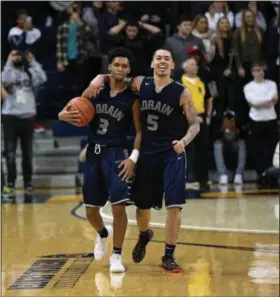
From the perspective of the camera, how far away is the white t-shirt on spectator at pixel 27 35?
13469 mm

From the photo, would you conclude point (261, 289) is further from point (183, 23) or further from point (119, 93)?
point (183, 23)

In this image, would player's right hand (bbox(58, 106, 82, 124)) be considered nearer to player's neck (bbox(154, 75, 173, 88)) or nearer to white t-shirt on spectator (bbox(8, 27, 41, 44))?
player's neck (bbox(154, 75, 173, 88))

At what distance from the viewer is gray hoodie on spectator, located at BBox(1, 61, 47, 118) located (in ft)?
38.0

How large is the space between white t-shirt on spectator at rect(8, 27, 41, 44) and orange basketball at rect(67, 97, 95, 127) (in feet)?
22.1

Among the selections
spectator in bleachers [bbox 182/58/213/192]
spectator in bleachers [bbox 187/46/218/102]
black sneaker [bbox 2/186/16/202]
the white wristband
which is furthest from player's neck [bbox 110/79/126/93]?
black sneaker [bbox 2/186/16/202]

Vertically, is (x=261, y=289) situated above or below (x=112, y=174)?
below

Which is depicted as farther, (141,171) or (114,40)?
(114,40)

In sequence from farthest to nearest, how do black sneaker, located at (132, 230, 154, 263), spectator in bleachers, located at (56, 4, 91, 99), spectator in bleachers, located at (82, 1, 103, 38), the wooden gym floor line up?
spectator in bleachers, located at (82, 1, 103, 38), spectator in bleachers, located at (56, 4, 91, 99), black sneaker, located at (132, 230, 154, 263), the wooden gym floor

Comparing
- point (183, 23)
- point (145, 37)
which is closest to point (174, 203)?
point (183, 23)

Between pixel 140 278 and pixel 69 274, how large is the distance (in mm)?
644

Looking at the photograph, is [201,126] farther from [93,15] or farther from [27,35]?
[27,35]

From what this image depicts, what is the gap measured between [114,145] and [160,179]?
0.50 meters

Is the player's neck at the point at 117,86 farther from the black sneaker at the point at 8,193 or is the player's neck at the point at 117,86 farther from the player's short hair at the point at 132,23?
the black sneaker at the point at 8,193

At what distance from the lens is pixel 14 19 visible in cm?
1523
